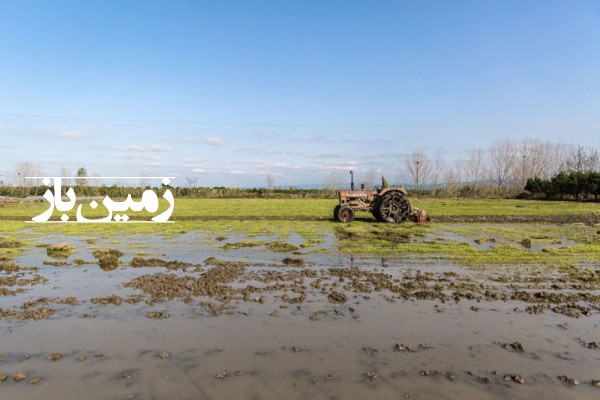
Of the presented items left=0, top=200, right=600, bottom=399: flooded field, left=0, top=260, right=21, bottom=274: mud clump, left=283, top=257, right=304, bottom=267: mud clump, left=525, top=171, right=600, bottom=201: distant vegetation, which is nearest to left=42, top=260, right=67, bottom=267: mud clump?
left=0, top=200, right=600, bottom=399: flooded field

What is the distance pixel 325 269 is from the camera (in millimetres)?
9898

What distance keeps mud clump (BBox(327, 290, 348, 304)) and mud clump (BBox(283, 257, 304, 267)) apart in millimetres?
2799

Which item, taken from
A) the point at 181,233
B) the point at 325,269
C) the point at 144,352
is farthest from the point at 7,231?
the point at 144,352

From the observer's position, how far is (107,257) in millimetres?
10797

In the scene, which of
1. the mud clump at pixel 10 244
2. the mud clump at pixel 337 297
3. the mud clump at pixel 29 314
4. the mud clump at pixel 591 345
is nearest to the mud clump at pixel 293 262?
the mud clump at pixel 337 297

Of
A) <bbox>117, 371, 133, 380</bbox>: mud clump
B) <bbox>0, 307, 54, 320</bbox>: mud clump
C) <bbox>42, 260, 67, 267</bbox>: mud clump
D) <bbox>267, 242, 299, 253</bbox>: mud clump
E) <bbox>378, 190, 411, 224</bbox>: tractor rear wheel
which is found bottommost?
<bbox>117, 371, 133, 380</bbox>: mud clump

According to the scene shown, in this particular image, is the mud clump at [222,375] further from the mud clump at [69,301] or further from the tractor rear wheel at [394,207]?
the tractor rear wheel at [394,207]

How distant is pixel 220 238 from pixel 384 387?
11.9 metres

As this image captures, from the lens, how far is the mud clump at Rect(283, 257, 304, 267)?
10430 millimetres

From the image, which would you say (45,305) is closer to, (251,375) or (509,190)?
(251,375)

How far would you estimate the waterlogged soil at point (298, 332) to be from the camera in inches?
170

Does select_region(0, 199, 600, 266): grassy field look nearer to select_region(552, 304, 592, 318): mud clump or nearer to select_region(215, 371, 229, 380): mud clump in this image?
select_region(552, 304, 592, 318): mud clump

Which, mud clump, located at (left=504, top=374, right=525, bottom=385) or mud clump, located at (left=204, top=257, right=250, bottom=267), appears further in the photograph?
mud clump, located at (left=204, top=257, right=250, bottom=267)

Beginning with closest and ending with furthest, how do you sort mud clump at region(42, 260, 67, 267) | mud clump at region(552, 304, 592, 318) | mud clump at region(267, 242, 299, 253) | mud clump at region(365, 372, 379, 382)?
1. mud clump at region(365, 372, 379, 382)
2. mud clump at region(552, 304, 592, 318)
3. mud clump at region(42, 260, 67, 267)
4. mud clump at region(267, 242, 299, 253)
